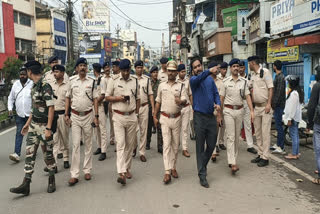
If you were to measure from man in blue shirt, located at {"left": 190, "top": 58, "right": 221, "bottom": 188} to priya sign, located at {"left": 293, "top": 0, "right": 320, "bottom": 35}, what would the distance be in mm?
5682

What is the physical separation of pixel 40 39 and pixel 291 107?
147ft

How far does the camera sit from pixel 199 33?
28.3 metres

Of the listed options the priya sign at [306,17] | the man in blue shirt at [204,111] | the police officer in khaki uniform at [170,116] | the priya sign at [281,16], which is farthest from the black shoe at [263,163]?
the priya sign at [281,16]

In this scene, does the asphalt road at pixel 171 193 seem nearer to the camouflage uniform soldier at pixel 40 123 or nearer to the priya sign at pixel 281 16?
the camouflage uniform soldier at pixel 40 123

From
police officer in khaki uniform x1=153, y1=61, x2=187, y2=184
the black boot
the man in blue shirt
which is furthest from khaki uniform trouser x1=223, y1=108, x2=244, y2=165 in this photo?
the black boot

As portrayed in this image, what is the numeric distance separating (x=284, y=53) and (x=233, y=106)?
716cm

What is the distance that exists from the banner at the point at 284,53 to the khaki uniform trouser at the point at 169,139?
24.9 ft

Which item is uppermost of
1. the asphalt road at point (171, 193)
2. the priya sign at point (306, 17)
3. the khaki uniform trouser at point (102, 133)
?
the priya sign at point (306, 17)

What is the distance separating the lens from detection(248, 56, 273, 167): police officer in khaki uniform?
20.2 feet

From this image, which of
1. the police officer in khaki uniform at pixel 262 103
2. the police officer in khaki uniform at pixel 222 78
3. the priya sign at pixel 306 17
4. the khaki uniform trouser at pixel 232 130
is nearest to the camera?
the khaki uniform trouser at pixel 232 130

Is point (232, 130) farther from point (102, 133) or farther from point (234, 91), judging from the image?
point (102, 133)

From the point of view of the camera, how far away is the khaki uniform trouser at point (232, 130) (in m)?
5.75

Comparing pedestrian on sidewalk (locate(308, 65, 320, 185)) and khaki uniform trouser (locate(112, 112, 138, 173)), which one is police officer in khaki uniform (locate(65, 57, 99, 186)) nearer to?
khaki uniform trouser (locate(112, 112, 138, 173))

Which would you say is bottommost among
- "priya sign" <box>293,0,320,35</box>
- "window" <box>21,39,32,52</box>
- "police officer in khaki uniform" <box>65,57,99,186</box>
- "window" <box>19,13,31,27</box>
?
"police officer in khaki uniform" <box>65,57,99,186</box>
